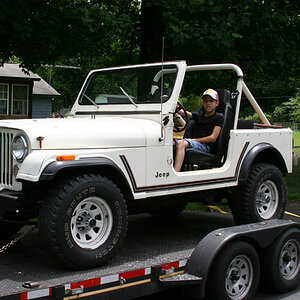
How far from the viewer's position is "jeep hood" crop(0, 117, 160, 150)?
13.5 ft

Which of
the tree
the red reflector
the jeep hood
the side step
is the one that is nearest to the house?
the tree

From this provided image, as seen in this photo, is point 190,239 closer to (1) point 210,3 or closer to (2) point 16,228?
(2) point 16,228

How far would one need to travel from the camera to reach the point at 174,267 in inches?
165

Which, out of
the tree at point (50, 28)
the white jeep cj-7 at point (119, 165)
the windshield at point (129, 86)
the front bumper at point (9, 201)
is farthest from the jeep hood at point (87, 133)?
the tree at point (50, 28)

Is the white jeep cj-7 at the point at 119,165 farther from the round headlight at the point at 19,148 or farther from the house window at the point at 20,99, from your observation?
the house window at the point at 20,99

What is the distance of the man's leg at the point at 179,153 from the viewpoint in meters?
5.20

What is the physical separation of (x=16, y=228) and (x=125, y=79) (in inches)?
78.5

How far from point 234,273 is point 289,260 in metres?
0.84

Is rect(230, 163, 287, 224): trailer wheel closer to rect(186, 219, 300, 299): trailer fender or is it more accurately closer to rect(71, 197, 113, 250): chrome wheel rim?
rect(186, 219, 300, 299): trailer fender

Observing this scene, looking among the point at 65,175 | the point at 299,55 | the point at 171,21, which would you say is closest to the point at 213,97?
the point at 65,175

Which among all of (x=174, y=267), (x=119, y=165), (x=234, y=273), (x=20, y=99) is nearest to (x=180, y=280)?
(x=174, y=267)

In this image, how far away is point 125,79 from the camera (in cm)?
575

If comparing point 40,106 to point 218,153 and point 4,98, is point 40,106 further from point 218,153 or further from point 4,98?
point 218,153

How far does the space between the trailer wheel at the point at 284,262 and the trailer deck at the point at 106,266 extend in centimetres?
76
